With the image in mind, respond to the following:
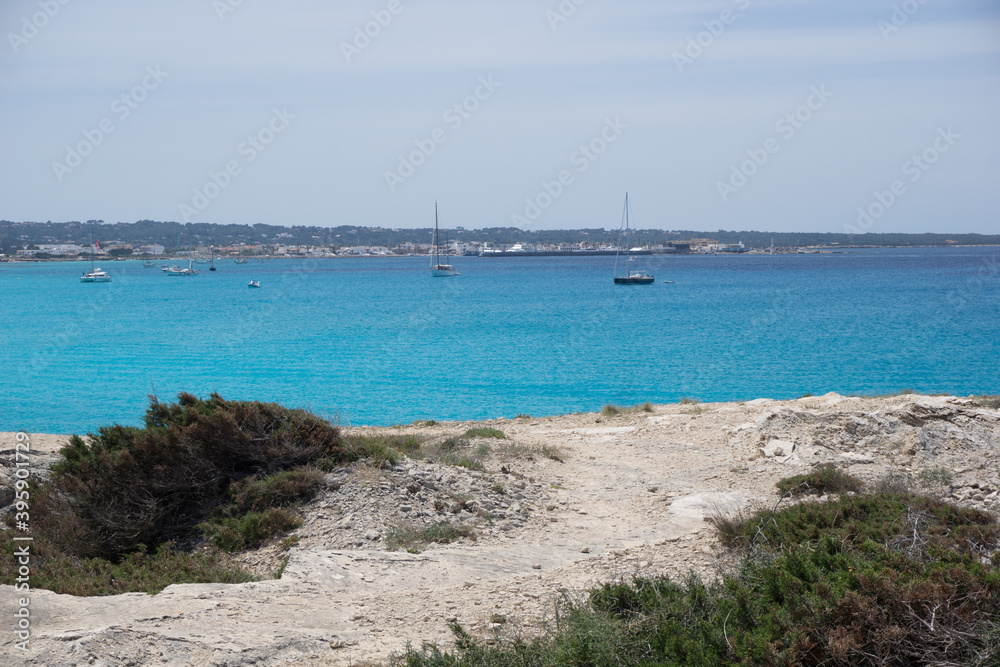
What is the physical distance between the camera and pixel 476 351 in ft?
137

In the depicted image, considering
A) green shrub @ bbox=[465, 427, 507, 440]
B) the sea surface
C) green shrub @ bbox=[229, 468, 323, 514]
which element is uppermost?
green shrub @ bbox=[229, 468, 323, 514]

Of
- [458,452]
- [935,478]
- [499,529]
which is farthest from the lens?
[458,452]

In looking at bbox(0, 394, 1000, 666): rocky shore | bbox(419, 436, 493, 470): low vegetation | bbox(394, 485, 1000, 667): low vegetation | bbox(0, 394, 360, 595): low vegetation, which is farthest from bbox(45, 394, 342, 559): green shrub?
bbox(394, 485, 1000, 667): low vegetation

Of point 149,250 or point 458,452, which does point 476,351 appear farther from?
point 149,250

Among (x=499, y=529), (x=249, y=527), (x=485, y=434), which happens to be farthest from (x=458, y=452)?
(x=249, y=527)

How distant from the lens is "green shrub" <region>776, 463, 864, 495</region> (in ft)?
31.8

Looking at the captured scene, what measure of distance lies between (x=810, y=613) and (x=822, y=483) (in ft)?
18.6

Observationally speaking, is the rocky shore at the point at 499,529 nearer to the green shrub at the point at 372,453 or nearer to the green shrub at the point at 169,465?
the green shrub at the point at 372,453

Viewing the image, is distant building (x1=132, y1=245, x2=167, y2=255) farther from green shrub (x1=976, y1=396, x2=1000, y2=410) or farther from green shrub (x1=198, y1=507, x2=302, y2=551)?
green shrub (x1=198, y1=507, x2=302, y2=551)


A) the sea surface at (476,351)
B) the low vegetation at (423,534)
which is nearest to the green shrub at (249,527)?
the low vegetation at (423,534)

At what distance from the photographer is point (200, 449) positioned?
10062mm

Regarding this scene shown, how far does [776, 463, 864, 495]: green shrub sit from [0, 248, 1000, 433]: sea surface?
8.65 m

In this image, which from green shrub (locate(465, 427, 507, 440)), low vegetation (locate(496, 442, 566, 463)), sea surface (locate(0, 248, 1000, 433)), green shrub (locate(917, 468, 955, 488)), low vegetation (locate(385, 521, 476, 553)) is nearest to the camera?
low vegetation (locate(385, 521, 476, 553))

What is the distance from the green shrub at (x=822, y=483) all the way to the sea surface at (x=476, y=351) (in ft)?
28.4
